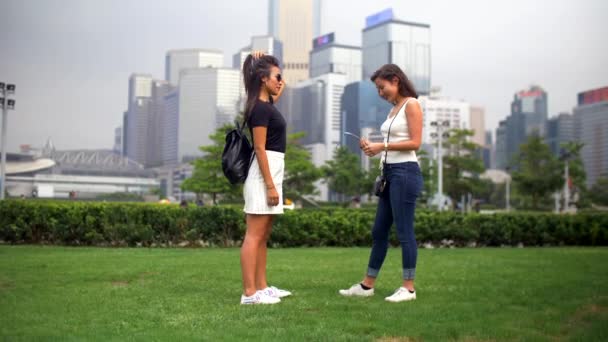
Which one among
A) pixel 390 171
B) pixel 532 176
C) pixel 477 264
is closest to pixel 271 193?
pixel 390 171

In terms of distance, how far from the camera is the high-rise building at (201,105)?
182 meters

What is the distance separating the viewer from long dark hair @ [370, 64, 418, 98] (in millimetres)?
4984

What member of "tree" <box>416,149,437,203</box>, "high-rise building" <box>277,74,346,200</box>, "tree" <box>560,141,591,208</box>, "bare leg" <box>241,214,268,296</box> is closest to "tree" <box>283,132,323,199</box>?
"tree" <box>416,149,437,203</box>

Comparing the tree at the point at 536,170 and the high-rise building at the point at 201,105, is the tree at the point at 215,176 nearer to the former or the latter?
the tree at the point at 536,170

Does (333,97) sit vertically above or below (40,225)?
above

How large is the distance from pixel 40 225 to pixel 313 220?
4.82 meters

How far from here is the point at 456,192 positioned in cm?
4197

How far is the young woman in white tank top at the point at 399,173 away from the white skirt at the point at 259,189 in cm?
67

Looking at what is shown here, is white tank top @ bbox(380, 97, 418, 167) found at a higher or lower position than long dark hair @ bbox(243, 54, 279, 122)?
lower

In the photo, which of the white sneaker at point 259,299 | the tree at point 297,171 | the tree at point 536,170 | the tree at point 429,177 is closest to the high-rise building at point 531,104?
the tree at point 429,177

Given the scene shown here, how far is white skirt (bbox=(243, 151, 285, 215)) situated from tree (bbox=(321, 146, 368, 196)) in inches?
1799

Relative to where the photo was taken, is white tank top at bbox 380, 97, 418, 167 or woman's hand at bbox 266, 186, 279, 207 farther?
white tank top at bbox 380, 97, 418, 167

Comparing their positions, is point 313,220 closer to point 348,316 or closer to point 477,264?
point 477,264

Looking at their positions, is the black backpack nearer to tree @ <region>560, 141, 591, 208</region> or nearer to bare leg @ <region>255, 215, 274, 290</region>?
bare leg @ <region>255, 215, 274, 290</region>
